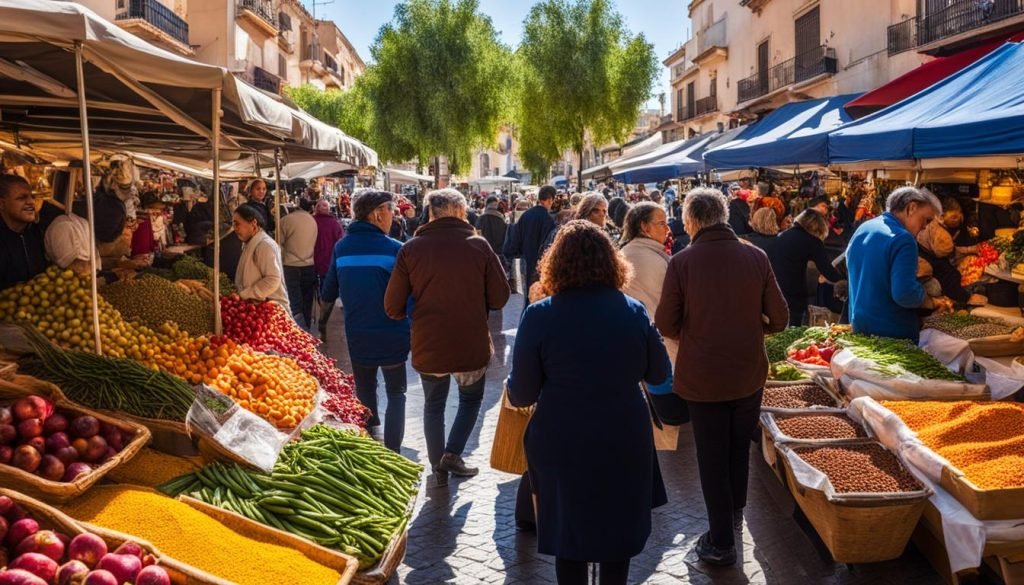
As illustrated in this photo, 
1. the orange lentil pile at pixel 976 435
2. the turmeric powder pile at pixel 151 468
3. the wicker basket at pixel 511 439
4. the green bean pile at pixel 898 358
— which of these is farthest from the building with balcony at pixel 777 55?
the turmeric powder pile at pixel 151 468

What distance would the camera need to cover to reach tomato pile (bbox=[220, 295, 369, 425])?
571 cm

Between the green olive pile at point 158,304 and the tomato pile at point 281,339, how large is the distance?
0.86 ft

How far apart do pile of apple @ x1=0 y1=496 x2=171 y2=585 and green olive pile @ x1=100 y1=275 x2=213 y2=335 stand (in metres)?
2.67

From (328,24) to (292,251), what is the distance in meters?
51.9

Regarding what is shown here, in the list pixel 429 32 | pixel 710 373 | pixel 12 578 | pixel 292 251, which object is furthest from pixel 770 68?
pixel 12 578

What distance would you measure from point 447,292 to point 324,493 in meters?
1.60

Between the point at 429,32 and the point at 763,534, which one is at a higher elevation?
the point at 429,32

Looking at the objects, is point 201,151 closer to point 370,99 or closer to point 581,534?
point 581,534

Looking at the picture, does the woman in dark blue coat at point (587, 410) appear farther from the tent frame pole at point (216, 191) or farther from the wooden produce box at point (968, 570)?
the tent frame pole at point (216, 191)

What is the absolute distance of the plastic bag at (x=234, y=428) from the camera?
382cm

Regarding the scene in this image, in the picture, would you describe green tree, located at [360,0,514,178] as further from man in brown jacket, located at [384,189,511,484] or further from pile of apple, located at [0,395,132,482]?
pile of apple, located at [0,395,132,482]

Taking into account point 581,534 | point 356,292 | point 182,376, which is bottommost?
point 581,534

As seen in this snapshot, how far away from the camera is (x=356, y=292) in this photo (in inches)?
217

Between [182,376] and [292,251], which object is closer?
[182,376]
